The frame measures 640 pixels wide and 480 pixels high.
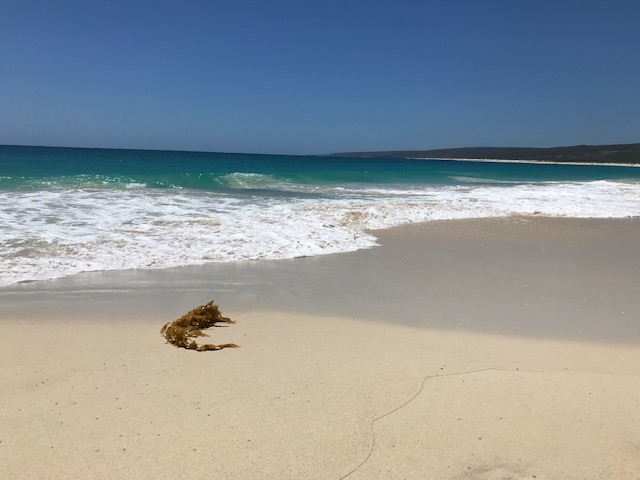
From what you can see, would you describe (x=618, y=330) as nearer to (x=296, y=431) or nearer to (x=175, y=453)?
(x=296, y=431)

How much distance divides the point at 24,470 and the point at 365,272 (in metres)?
4.75

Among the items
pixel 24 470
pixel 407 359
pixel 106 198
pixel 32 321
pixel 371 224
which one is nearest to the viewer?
pixel 24 470

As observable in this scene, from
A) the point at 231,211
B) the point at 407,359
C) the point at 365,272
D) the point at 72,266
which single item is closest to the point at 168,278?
the point at 72,266

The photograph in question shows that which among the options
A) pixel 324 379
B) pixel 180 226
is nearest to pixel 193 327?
pixel 324 379

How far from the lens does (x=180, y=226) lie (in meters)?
9.36

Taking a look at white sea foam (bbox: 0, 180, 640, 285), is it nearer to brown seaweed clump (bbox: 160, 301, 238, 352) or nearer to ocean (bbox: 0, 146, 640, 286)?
ocean (bbox: 0, 146, 640, 286)

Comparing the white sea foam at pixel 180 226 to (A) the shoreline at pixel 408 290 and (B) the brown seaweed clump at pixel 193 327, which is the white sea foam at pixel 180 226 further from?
(B) the brown seaweed clump at pixel 193 327

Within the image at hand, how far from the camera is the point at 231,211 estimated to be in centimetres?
1230

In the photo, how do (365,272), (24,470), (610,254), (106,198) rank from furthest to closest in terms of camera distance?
(106,198) < (610,254) < (365,272) < (24,470)

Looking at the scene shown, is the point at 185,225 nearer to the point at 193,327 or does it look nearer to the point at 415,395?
the point at 193,327

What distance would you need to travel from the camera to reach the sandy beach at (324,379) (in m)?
2.43

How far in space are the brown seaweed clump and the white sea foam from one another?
2369 mm

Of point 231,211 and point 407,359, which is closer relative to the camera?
point 407,359

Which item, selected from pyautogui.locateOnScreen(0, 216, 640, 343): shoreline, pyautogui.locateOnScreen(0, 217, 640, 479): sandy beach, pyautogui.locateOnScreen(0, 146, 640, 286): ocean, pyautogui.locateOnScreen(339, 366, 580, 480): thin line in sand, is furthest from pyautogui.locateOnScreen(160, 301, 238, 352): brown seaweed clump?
pyautogui.locateOnScreen(0, 146, 640, 286): ocean
